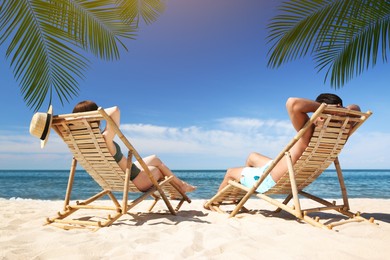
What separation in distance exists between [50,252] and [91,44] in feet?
7.42

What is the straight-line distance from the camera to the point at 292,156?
10.7ft

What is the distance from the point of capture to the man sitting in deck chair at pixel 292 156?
294 cm

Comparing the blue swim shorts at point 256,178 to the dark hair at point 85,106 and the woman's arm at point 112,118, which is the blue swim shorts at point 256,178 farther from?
the dark hair at point 85,106

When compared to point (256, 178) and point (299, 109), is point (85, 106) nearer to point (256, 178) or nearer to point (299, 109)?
point (256, 178)

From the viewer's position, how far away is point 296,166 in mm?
3262

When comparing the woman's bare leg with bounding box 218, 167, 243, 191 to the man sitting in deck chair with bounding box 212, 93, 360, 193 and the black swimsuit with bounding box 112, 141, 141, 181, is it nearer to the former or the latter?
the man sitting in deck chair with bounding box 212, 93, 360, 193

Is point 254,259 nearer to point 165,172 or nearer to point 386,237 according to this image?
point 386,237

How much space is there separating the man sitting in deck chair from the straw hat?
6.78 feet

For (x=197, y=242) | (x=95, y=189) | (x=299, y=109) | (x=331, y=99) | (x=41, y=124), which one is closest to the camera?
(x=197, y=242)

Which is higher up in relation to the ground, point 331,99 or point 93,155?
point 331,99

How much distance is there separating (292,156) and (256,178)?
19.8 inches

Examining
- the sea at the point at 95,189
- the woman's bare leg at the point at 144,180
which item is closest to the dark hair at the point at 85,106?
the woman's bare leg at the point at 144,180

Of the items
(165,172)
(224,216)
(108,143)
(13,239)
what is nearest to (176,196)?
(165,172)

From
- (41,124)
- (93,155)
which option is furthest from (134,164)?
(41,124)
